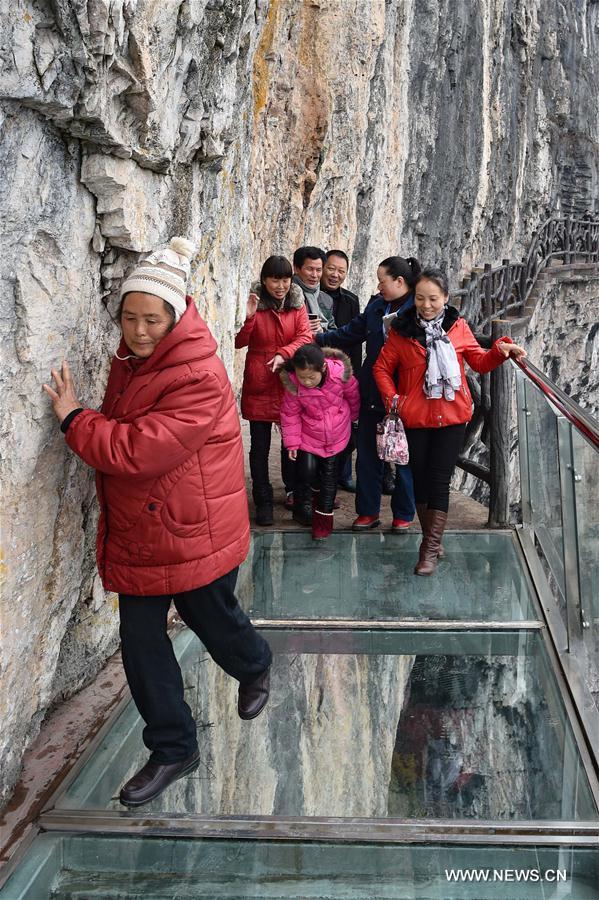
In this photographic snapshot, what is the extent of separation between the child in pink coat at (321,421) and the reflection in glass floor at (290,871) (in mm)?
2434

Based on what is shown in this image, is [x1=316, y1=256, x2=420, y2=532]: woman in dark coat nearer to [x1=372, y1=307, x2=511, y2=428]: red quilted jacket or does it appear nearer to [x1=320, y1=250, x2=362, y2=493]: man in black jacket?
[x1=372, y1=307, x2=511, y2=428]: red quilted jacket

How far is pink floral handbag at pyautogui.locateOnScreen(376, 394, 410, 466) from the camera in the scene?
429 centimetres

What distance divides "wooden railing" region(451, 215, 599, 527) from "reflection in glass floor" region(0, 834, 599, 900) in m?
2.91

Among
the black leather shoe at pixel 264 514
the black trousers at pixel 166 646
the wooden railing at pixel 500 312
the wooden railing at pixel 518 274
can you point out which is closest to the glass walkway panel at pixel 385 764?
the black trousers at pixel 166 646

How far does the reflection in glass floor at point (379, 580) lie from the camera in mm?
4020

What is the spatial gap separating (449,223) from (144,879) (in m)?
17.9

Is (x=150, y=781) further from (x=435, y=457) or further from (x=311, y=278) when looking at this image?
(x=311, y=278)

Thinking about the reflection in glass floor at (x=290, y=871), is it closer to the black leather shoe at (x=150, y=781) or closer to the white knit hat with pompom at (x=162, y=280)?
the black leather shoe at (x=150, y=781)

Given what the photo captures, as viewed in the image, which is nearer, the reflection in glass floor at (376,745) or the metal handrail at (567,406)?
the reflection in glass floor at (376,745)

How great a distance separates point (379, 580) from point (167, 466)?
2.22m

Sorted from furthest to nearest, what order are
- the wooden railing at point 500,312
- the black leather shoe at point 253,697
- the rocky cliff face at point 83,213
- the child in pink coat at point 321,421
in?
the wooden railing at point 500,312
the child in pink coat at point 321,421
the black leather shoe at point 253,697
the rocky cliff face at point 83,213

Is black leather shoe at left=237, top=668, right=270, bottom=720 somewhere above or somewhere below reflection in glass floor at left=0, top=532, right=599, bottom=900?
above

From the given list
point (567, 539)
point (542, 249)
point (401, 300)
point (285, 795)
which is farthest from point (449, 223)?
point (285, 795)

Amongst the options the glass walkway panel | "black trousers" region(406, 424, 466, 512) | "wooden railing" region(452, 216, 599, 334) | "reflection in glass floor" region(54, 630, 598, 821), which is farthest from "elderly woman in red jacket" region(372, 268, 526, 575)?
"wooden railing" region(452, 216, 599, 334)
